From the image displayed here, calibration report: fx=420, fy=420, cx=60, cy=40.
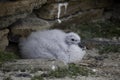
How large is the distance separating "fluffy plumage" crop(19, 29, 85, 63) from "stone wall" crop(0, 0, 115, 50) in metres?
0.24

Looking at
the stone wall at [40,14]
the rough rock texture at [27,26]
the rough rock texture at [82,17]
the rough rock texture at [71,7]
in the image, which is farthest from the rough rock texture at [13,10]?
the rough rock texture at [82,17]

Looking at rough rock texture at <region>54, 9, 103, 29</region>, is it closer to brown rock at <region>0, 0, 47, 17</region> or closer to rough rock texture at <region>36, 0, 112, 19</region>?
rough rock texture at <region>36, 0, 112, 19</region>

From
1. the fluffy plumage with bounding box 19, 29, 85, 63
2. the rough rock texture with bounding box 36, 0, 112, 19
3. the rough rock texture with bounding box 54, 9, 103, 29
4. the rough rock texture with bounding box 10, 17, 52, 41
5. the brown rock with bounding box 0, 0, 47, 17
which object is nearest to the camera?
the brown rock with bounding box 0, 0, 47, 17

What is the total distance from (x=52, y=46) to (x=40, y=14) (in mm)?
855

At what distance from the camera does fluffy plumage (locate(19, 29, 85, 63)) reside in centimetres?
527

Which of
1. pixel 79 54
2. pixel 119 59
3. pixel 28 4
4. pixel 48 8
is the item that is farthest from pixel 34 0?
pixel 119 59

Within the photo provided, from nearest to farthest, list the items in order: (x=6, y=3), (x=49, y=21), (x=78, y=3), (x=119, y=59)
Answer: (x=6, y=3), (x=119, y=59), (x=49, y=21), (x=78, y=3)

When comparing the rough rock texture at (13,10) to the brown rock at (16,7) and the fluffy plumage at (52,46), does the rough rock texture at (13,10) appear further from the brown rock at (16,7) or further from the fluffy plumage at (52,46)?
the fluffy plumage at (52,46)

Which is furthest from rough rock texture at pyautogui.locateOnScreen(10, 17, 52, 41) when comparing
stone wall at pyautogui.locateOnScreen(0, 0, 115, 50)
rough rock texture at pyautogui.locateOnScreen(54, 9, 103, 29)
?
rough rock texture at pyautogui.locateOnScreen(54, 9, 103, 29)

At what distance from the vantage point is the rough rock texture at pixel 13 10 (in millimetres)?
5176

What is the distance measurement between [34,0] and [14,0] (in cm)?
32

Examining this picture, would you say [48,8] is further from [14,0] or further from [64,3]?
[14,0]

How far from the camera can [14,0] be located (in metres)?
5.26

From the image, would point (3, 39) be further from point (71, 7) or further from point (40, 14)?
point (71, 7)
